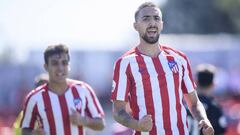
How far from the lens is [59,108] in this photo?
950cm

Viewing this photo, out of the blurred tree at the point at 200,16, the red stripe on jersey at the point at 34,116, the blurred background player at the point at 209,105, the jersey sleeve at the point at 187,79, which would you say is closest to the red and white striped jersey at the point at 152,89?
the jersey sleeve at the point at 187,79

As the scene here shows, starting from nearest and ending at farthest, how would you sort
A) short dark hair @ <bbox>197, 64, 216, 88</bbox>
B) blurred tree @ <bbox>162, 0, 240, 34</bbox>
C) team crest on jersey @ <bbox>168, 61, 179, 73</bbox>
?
team crest on jersey @ <bbox>168, 61, 179, 73</bbox> → short dark hair @ <bbox>197, 64, 216, 88</bbox> → blurred tree @ <bbox>162, 0, 240, 34</bbox>

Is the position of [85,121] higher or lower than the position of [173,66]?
lower

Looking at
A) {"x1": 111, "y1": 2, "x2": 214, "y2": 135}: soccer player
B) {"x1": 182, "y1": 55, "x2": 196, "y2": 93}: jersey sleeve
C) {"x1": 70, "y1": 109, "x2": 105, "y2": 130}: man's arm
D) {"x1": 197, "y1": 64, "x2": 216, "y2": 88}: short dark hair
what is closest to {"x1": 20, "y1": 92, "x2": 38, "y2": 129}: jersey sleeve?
{"x1": 70, "y1": 109, "x2": 105, "y2": 130}: man's arm

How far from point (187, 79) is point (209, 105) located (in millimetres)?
1697

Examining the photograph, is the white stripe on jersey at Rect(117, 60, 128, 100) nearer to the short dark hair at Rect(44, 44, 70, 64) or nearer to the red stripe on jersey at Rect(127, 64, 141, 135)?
the red stripe on jersey at Rect(127, 64, 141, 135)

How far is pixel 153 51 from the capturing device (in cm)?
836

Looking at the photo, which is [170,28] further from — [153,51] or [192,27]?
[153,51]

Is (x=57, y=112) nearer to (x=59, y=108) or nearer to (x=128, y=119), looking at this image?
(x=59, y=108)

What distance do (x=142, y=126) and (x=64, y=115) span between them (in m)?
1.84

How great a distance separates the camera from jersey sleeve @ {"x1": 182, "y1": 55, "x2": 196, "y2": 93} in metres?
8.40

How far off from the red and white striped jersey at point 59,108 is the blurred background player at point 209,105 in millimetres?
1131

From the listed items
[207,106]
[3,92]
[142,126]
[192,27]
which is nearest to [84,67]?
[3,92]

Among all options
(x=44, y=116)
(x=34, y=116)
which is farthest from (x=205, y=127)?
(x=34, y=116)
